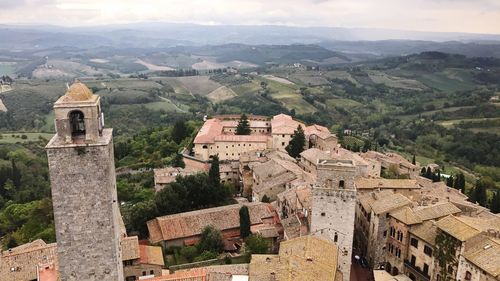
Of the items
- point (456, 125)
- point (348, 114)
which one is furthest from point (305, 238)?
point (348, 114)

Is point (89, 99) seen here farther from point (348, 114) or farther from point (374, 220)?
point (348, 114)

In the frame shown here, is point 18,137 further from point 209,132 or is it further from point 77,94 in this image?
point 77,94

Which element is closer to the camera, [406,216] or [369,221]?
[406,216]

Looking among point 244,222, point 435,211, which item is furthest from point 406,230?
point 244,222

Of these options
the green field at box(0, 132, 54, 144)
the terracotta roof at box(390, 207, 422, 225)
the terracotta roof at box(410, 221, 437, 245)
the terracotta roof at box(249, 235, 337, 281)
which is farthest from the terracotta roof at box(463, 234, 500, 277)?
the green field at box(0, 132, 54, 144)

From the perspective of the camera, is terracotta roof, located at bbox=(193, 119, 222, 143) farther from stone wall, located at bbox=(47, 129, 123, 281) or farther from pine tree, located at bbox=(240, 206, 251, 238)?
stone wall, located at bbox=(47, 129, 123, 281)

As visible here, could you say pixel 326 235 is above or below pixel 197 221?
above

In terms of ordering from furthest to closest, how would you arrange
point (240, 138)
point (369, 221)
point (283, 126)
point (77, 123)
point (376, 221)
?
point (283, 126), point (240, 138), point (369, 221), point (376, 221), point (77, 123)

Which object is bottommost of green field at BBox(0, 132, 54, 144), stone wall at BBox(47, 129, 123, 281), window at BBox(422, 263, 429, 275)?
green field at BBox(0, 132, 54, 144)
